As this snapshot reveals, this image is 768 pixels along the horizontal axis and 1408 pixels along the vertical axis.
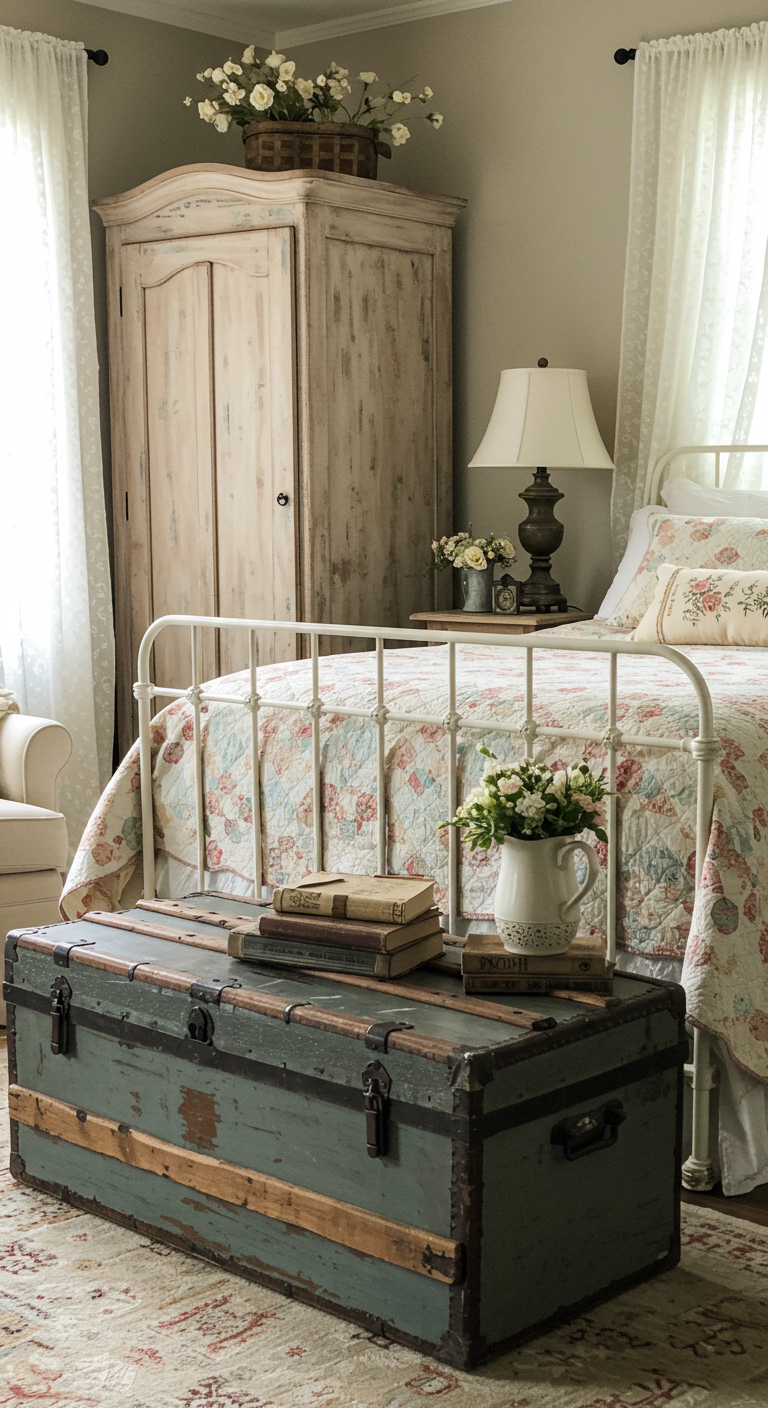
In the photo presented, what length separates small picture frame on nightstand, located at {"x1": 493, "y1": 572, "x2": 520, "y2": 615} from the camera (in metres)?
4.27

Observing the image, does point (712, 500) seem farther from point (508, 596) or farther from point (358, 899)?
point (358, 899)

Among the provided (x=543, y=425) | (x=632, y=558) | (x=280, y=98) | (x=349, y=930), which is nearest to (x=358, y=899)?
(x=349, y=930)

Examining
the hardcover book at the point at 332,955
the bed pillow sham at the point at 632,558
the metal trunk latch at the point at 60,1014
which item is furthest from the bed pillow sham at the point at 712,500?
the metal trunk latch at the point at 60,1014

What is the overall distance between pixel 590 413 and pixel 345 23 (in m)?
1.74

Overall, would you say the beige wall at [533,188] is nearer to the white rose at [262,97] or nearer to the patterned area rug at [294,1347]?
the white rose at [262,97]

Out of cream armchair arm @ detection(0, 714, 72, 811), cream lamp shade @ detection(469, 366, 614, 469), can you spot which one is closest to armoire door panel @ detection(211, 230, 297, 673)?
cream lamp shade @ detection(469, 366, 614, 469)

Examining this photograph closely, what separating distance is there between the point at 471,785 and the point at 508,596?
1877 millimetres

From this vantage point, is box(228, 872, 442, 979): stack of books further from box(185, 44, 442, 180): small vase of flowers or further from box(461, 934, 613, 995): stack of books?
box(185, 44, 442, 180): small vase of flowers

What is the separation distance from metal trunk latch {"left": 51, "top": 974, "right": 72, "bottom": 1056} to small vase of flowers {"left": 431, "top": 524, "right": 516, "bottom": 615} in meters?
2.32

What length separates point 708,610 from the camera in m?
3.39

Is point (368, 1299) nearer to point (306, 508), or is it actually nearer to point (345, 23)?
point (306, 508)

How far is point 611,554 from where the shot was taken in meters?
4.46

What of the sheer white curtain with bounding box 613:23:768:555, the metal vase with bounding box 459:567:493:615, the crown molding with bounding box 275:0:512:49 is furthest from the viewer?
the crown molding with bounding box 275:0:512:49

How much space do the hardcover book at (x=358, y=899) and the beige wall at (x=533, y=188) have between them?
8.41 feet
